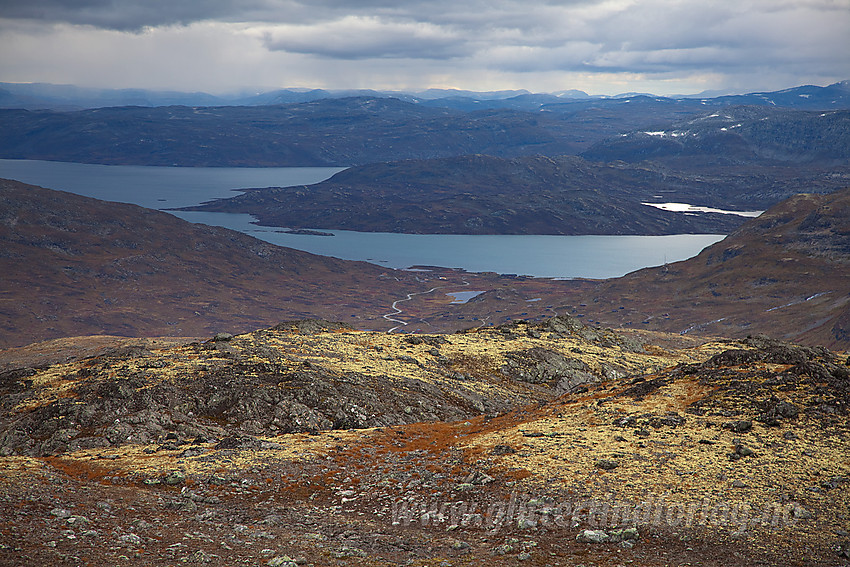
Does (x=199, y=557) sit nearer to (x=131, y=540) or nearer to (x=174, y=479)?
(x=131, y=540)

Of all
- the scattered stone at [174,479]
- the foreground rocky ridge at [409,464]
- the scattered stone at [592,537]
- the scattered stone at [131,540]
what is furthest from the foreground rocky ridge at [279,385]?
the scattered stone at [592,537]

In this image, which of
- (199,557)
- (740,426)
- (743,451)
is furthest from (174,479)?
(740,426)

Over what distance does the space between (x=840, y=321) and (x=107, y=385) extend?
15713 cm

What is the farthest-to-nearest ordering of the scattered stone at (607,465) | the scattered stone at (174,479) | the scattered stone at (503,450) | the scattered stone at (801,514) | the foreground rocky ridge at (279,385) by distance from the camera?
the foreground rocky ridge at (279,385) → the scattered stone at (503,450) → the scattered stone at (174,479) → the scattered stone at (607,465) → the scattered stone at (801,514)

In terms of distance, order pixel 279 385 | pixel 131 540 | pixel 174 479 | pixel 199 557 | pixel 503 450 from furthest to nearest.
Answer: pixel 279 385 < pixel 503 450 < pixel 174 479 < pixel 131 540 < pixel 199 557

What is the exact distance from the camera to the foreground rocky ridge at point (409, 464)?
2025 cm

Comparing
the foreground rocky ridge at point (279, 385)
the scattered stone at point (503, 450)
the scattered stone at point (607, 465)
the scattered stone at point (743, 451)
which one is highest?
the scattered stone at point (743, 451)

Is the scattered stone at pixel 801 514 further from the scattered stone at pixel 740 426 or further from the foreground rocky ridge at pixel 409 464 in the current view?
the scattered stone at pixel 740 426

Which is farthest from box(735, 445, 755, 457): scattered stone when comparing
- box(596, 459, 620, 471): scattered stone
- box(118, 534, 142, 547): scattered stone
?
box(118, 534, 142, 547): scattered stone

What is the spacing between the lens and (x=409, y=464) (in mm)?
28922

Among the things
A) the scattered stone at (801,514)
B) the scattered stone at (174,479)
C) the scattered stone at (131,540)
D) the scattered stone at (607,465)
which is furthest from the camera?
the scattered stone at (174,479)

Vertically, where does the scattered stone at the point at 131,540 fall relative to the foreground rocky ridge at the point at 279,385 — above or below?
above

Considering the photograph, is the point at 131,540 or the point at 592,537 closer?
the point at 131,540

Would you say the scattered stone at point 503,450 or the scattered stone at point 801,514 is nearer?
the scattered stone at point 801,514
